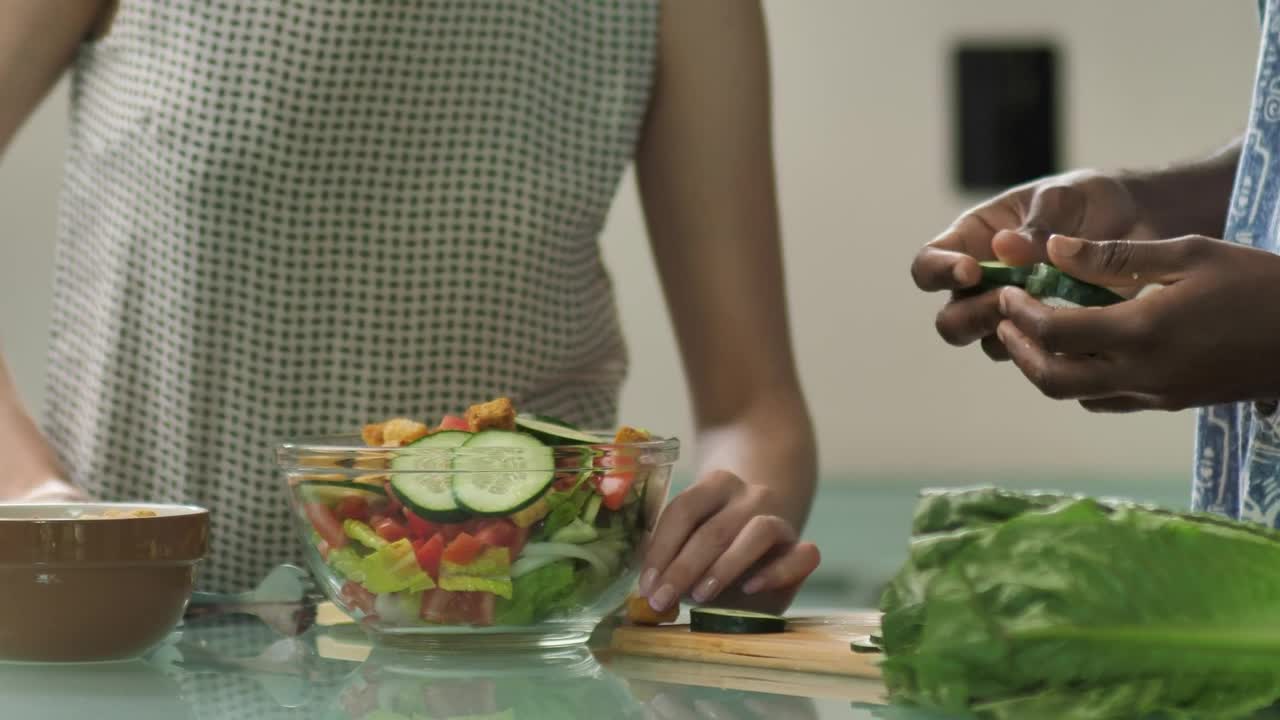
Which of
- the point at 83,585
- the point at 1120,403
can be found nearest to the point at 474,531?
the point at 83,585

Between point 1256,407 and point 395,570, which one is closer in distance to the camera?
point 395,570

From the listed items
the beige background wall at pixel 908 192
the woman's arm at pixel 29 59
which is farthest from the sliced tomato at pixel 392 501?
the beige background wall at pixel 908 192

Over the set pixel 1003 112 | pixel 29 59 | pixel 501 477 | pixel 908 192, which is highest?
pixel 1003 112

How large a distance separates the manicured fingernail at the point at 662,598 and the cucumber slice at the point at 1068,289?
286 mm

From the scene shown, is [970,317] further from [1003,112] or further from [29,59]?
[1003,112]

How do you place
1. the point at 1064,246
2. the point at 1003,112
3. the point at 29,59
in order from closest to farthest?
1. the point at 1064,246
2. the point at 29,59
3. the point at 1003,112

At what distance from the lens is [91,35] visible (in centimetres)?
140

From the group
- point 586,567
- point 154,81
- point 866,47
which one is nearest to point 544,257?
point 154,81

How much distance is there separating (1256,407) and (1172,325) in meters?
0.25

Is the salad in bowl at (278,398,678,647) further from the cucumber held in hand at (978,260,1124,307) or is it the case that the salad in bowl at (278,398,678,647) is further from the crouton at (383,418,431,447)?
the cucumber held in hand at (978,260,1124,307)

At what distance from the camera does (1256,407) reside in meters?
0.98

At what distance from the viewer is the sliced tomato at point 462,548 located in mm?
737

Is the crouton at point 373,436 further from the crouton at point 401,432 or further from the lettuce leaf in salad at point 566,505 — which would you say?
the lettuce leaf in salad at point 566,505

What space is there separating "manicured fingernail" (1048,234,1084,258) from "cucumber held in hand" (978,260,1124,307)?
4 centimetres
